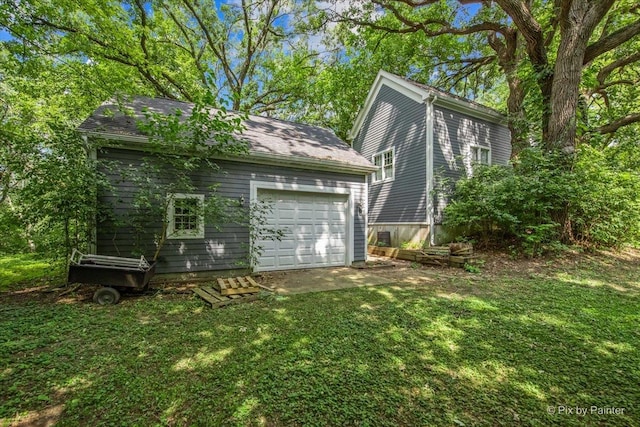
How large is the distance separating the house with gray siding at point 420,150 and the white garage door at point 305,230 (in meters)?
3.59

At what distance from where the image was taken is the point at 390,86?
11516 millimetres

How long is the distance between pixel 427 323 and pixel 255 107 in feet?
57.1

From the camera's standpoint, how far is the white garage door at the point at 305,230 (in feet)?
23.0

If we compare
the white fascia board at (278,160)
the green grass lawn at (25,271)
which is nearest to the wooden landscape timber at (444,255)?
the white fascia board at (278,160)


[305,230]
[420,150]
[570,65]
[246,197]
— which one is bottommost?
[305,230]

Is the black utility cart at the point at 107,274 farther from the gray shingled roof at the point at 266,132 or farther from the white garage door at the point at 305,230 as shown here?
the white garage door at the point at 305,230

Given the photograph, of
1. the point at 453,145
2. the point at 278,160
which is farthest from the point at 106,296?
the point at 453,145

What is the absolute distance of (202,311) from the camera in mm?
4125

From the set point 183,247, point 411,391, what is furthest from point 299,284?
point 411,391

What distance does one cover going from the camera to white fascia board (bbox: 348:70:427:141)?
10211mm

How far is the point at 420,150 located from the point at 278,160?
19.5ft

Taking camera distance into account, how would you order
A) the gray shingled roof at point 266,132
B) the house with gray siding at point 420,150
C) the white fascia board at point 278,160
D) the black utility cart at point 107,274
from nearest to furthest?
the black utility cart at point 107,274, the white fascia board at point 278,160, the gray shingled roof at point 266,132, the house with gray siding at point 420,150

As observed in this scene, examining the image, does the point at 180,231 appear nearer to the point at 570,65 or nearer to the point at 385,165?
the point at 385,165

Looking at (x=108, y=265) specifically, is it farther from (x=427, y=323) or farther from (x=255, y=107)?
(x=255, y=107)
